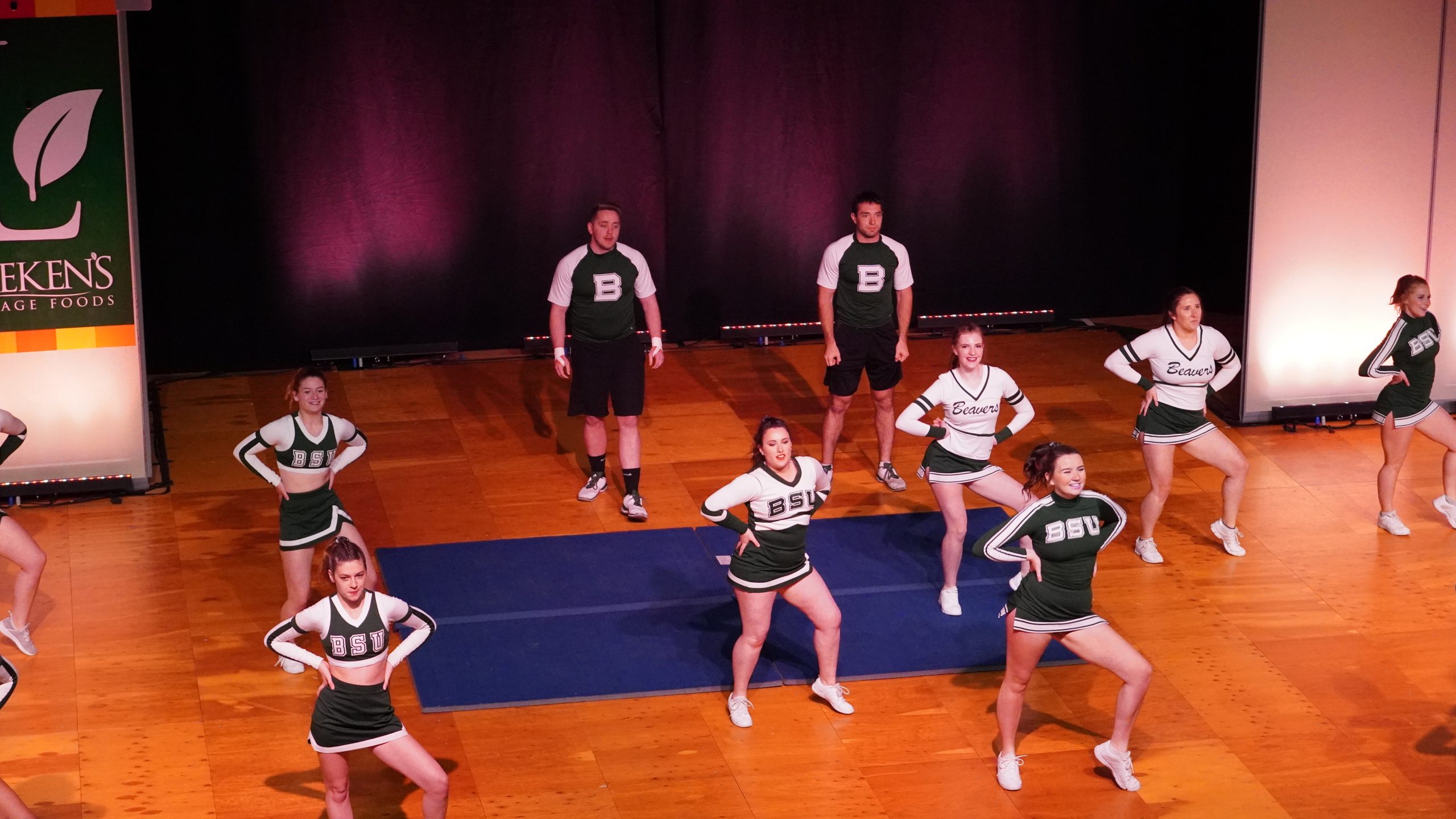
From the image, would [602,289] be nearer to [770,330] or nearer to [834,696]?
[834,696]

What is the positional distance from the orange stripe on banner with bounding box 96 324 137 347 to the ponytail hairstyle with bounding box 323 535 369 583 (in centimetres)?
410

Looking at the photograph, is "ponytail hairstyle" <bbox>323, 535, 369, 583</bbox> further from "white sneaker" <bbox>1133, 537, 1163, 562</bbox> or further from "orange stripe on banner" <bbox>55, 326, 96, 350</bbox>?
"white sneaker" <bbox>1133, 537, 1163, 562</bbox>

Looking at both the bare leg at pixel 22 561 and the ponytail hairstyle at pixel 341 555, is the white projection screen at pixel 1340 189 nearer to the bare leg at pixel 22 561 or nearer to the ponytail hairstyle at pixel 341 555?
the ponytail hairstyle at pixel 341 555

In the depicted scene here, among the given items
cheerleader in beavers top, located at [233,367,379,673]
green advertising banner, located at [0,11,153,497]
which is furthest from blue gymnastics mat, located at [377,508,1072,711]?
green advertising banner, located at [0,11,153,497]

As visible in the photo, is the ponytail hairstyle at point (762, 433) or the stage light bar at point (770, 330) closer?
the ponytail hairstyle at point (762, 433)

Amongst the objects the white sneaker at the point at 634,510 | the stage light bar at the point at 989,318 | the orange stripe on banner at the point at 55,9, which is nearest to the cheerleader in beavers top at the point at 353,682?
the white sneaker at the point at 634,510

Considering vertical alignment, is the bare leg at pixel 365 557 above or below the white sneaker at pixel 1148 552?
above

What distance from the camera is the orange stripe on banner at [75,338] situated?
9188mm

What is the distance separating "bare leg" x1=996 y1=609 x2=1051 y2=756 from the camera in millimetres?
6332

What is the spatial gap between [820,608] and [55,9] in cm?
533

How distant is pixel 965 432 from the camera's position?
775cm

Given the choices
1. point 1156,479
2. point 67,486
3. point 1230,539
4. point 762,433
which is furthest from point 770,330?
point 762,433

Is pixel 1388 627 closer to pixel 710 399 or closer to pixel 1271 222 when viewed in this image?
pixel 1271 222

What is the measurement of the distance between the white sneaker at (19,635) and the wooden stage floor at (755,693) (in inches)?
3.4
